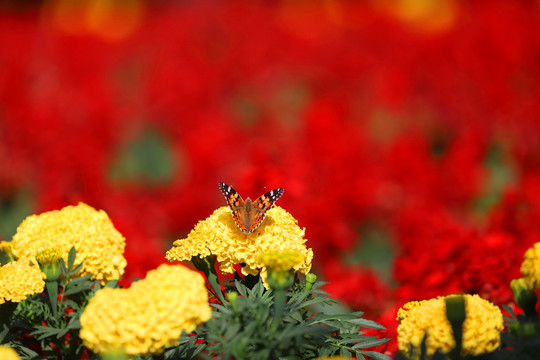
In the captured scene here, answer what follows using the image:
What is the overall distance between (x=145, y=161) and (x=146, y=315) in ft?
22.2

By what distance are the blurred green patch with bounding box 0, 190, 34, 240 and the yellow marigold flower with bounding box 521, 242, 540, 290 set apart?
202 inches

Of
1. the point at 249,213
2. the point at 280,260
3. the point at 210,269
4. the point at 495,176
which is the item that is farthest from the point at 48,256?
the point at 495,176

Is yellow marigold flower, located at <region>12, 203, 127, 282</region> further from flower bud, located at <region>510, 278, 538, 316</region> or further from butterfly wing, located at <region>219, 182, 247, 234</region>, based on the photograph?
flower bud, located at <region>510, 278, 538, 316</region>

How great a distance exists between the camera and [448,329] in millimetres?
1424

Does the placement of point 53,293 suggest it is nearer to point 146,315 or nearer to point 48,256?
point 48,256

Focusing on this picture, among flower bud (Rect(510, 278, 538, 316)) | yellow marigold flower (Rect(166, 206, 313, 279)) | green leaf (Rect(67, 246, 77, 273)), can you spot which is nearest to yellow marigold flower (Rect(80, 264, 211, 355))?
yellow marigold flower (Rect(166, 206, 313, 279))

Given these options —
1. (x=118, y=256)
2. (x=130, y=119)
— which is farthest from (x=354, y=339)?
(x=130, y=119)

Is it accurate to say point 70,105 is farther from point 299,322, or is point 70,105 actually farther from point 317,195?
point 299,322

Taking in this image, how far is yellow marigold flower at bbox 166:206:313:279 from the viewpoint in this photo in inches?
62.7

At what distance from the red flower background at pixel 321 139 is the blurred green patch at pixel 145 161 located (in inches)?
1.1

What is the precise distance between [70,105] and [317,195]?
4.13 metres

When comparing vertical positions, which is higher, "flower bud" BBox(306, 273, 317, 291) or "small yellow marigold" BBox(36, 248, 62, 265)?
"small yellow marigold" BBox(36, 248, 62, 265)

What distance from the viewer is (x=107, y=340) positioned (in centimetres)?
124

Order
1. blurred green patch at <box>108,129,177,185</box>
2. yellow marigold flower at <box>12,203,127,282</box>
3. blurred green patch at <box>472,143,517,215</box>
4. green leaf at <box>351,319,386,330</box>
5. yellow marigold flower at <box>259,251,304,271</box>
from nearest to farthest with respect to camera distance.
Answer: yellow marigold flower at <box>259,251,304,271</box> < green leaf at <box>351,319,386,330</box> < yellow marigold flower at <box>12,203,127,282</box> < blurred green patch at <box>472,143,517,215</box> < blurred green patch at <box>108,129,177,185</box>
